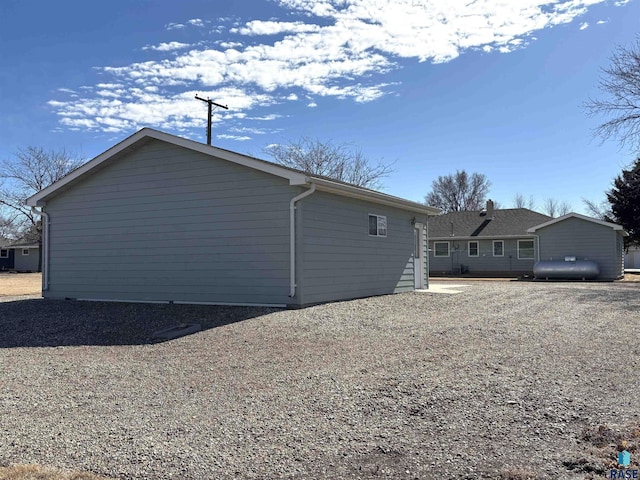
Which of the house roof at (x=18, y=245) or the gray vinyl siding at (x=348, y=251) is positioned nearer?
the gray vinyl siding at (x=348, y=251)

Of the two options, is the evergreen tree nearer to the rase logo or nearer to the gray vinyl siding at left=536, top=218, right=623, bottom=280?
the gray vinyl siding at left=536, top=218, right=623, bottom=280

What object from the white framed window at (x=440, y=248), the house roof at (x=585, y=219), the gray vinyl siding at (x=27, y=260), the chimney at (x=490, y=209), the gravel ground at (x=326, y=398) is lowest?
the gravel ground at (x=326, y=398)

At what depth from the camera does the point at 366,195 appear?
12.2m

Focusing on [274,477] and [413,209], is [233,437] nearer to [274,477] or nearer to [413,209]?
[274,477]

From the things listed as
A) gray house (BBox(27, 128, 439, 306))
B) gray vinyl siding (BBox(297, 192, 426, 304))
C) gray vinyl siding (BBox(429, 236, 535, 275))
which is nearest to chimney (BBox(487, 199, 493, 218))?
gray vinyl siding (BBox(429, 236, 535, 275))

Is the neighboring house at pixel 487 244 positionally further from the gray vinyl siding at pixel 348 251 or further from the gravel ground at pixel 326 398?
the gravel ground at pixel 326 398

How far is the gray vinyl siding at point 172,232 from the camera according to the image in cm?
1073

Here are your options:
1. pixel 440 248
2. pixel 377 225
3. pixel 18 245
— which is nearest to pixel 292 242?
pixel 377 225

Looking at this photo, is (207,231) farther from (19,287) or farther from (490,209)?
(490,209)

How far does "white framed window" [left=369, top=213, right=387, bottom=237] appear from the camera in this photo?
13.2m

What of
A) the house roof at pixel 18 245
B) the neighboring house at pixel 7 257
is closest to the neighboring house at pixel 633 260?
the house roof at pixel 18 245

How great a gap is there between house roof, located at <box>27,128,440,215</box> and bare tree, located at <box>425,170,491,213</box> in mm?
43605

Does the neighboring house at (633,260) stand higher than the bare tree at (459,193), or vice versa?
the bare tree at (459,193)

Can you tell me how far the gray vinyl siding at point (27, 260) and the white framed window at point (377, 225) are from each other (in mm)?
42096
